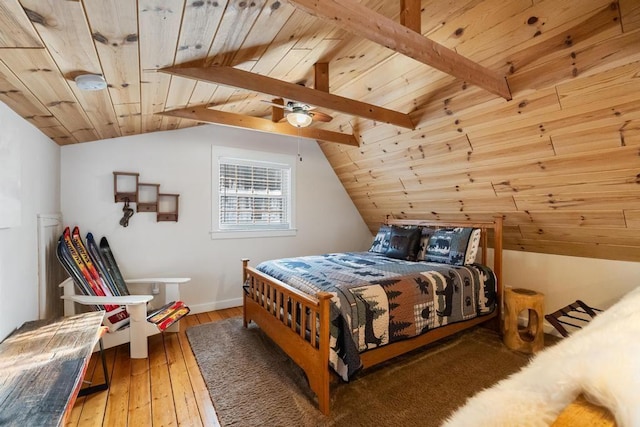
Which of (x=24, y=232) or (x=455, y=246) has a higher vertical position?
(x=24, y=232)

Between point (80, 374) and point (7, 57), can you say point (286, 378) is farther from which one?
point (7, 57)

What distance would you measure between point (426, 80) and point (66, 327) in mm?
3259

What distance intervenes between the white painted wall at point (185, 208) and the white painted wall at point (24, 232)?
0.47m

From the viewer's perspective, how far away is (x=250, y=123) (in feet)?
10.0

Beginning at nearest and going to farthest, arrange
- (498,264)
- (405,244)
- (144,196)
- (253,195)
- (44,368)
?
(44,368) → (498,264) → (144,196) → (405,244) → (253,195)

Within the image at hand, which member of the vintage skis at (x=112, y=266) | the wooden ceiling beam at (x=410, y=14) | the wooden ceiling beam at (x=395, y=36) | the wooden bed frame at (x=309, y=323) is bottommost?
the wooden bed frame at (x=309, y=323)

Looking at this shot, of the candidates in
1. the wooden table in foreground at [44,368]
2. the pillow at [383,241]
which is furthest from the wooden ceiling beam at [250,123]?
the wooden table in foreground at [44,368]

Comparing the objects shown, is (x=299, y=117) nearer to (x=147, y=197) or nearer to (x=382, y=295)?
(x=382, y=295)

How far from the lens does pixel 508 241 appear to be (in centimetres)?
341

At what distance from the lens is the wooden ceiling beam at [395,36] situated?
1.25 metres

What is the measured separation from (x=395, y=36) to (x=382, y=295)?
167 centimetres

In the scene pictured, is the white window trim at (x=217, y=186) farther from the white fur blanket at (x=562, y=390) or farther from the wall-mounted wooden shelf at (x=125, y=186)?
the white fur blanket at (x=562, y=390)

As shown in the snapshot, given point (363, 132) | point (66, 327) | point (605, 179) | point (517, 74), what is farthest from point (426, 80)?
point (66, 327)

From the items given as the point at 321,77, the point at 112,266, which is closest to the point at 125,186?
the point at 112,266
